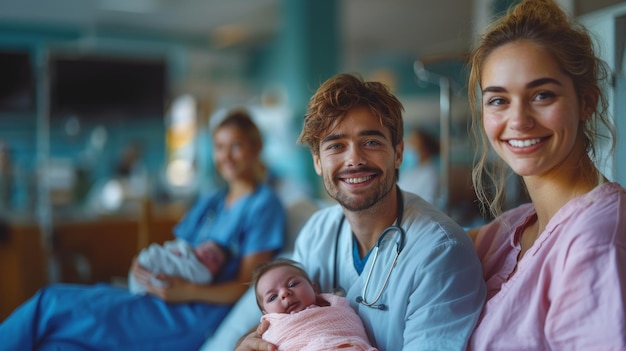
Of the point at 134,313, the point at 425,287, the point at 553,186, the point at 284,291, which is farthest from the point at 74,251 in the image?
the point at 553,186

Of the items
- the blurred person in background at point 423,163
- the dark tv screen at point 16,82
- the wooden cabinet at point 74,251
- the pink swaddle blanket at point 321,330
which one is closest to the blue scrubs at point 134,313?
the pink swaddle blanket at point 321,330

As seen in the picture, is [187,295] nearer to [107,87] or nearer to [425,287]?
[425,287]

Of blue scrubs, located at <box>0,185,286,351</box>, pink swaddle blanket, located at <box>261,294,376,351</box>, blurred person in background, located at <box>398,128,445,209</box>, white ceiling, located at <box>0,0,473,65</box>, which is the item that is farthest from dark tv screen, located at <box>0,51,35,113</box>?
pink swaddle blanket, located at <box>261,294,376,351</box>

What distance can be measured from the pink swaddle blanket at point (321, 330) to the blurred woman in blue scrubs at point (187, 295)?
52cm

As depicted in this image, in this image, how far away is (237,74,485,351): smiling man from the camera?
1101 millimetres

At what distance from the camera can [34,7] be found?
596 cm

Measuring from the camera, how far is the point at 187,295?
5.81ft

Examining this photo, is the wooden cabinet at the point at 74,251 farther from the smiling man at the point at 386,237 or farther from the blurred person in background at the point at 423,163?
the smiling man at the point at 386,237

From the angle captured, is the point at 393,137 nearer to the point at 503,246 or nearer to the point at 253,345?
the point at 503,246

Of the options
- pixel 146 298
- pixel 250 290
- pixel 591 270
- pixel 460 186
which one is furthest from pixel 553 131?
pixel 460 186

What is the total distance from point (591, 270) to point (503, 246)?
339mm

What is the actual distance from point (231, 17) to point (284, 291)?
5.87 meters

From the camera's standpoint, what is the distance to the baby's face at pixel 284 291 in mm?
1273

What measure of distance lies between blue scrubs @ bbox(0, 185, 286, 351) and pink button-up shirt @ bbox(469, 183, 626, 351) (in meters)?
0.96
